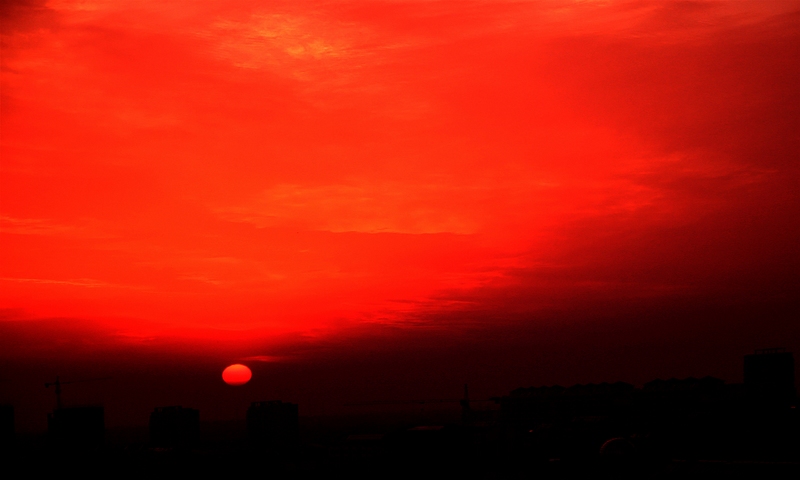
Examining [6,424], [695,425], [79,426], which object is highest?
[6,424]

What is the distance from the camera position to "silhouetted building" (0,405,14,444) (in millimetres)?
116312

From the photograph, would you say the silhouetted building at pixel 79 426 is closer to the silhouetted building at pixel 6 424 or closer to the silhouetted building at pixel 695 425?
the silhouetted building at pixel 6 424

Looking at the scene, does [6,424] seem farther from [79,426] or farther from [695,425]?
[695,425]

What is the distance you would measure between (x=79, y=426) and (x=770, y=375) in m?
174

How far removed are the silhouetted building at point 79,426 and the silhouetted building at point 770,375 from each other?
160 meters

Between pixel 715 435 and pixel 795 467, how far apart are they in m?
50.4

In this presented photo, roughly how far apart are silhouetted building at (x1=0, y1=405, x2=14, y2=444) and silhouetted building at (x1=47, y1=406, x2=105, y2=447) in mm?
32871

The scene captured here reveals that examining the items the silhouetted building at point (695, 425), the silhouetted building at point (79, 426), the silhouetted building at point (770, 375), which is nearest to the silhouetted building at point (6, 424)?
the silhouetted building at point (79, 426)

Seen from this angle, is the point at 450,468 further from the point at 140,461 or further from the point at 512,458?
the point at 140,461

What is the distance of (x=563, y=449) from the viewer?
11306cm

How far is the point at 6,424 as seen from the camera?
11831 cm

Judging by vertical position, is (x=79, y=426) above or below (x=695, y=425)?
above

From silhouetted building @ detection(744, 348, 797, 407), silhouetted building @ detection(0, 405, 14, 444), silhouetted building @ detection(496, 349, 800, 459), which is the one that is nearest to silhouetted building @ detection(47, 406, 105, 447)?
silhouetted building @ detection(0, 405, 14, 444)

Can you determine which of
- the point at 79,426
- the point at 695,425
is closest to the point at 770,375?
the point at 695,425
